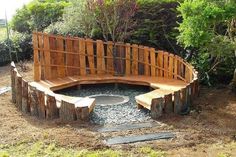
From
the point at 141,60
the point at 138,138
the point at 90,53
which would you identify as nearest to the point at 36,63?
the point at 90,53

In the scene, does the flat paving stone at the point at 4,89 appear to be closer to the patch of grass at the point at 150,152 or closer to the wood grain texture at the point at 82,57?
the wood grain texture at the point at 82,57

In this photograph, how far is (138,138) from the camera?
6762 mm

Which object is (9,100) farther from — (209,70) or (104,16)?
(209,70)

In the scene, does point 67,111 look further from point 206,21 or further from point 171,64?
point 171,64

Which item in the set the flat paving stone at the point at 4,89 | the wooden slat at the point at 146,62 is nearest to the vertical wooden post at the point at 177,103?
the wooden slat at the point at 146,62

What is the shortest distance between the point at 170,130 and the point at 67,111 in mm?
1869

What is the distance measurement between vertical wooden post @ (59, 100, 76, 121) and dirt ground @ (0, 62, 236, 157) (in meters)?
0.14

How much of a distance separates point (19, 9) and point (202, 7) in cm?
1020

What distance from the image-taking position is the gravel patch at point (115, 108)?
788cm

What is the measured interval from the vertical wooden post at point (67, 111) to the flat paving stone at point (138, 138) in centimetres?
111

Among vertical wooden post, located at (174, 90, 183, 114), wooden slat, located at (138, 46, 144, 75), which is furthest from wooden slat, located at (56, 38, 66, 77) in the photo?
vertical wooden post, located at (174, 90, 183, 114)

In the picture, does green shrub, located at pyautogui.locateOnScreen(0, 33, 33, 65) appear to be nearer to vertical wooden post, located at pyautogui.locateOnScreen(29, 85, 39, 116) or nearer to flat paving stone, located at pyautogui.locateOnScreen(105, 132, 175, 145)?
vertical wooden post, located at pyautogui.locateOnScreen(29, 85, 39, 116)

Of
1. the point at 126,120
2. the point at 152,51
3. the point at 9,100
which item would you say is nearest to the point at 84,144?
the point at 126,120

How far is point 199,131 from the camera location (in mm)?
7027
